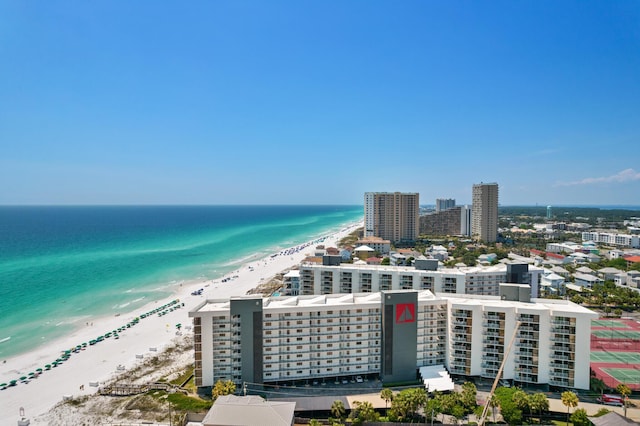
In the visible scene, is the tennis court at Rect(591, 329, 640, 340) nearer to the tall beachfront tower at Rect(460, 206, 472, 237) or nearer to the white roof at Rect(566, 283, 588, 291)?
the white roof at Rect(566, 283, 588, 291)

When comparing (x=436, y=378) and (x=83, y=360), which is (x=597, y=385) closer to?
(x=436, y=378)

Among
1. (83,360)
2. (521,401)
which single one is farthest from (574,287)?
(83,360)

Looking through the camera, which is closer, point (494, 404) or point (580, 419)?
point (580, 419)

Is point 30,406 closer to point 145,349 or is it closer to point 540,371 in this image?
point 145,349

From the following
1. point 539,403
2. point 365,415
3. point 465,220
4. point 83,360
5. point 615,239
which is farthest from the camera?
point 465,220

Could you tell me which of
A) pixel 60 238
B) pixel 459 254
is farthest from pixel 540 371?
pixel 60 238

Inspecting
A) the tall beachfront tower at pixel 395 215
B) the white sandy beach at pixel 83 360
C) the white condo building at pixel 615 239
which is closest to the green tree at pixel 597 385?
the white sandy beach at pixel 83 360

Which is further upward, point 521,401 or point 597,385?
point 521,401

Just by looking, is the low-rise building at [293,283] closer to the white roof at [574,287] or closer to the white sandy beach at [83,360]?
the white sandy beach at [83,360]
